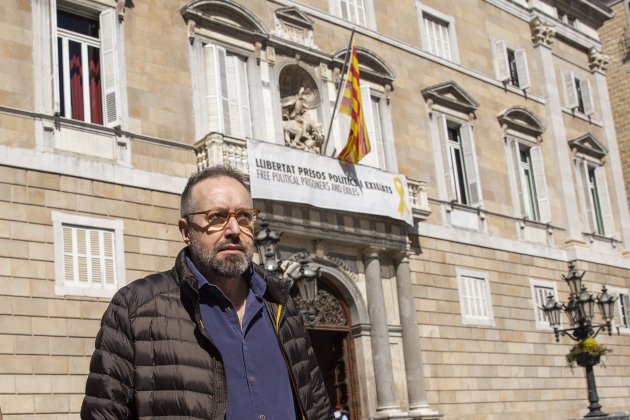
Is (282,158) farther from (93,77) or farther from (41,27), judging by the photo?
(41,27)

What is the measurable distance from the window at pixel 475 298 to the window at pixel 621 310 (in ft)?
18.7

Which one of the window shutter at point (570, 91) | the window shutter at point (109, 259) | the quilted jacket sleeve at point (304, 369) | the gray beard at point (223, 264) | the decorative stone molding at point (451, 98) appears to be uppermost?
the window shutter at point (570, 91)

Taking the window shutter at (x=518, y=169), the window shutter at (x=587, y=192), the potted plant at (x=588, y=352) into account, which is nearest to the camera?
the potted plant at (x=588, y=352)

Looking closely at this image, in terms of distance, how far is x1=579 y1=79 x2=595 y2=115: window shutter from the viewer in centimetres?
2845

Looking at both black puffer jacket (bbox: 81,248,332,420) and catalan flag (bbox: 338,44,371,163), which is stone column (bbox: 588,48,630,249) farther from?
black puffer jacket (bbox: 81,248,332,420)

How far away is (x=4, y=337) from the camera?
13.4 meters

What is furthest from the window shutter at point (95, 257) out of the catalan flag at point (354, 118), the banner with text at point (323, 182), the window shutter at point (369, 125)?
the window shutter at point (369, 125)

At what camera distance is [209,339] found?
A: 3486mm

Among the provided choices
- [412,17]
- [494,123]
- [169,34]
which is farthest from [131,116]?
[494,123]

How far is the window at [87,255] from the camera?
47.3 ft

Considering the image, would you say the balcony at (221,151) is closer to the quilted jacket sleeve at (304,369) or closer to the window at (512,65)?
the window at (512,65)

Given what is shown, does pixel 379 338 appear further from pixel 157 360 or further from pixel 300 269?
pixel 157 360

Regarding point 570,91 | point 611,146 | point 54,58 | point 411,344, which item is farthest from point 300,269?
point 611,146

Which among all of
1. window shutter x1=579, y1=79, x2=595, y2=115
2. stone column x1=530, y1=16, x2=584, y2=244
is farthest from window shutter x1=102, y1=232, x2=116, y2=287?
window shutter x1=579, y1=79, x2=595, y2=115
